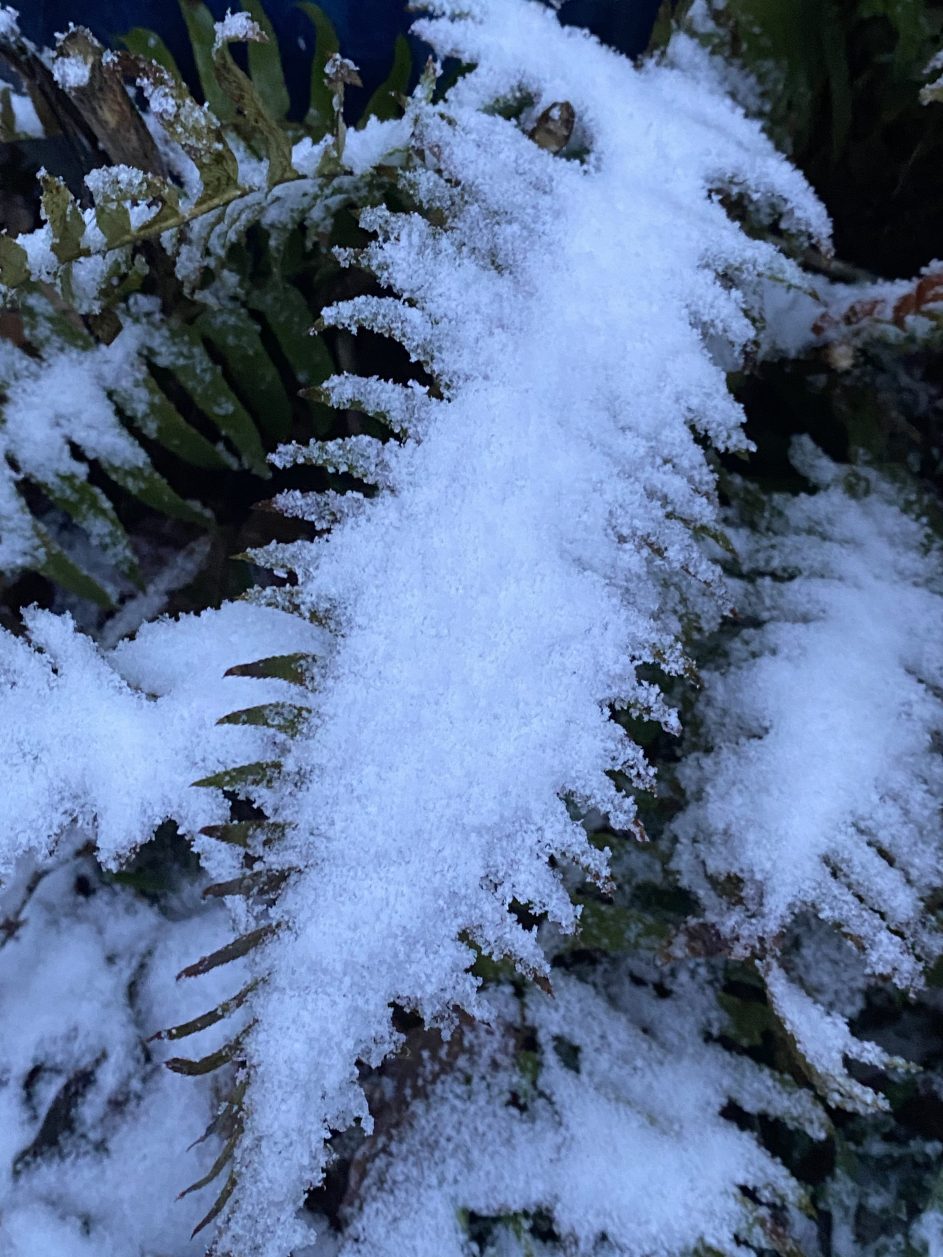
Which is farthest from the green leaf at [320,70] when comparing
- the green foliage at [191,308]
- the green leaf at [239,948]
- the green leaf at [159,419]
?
the green leaf at [239,948]

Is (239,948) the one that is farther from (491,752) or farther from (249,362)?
(249,362)

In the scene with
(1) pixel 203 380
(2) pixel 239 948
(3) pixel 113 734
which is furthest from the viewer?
(1) pixel 203 380

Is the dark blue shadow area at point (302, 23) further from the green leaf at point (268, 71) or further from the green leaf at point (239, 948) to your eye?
the green leaf at point (239, 948)

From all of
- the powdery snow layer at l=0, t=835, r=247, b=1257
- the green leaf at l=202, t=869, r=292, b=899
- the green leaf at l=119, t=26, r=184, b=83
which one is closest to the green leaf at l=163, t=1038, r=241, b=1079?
the green leaf at l=202, t=869, r=292, b=899

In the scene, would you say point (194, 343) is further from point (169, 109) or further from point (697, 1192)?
point (697, 1192)

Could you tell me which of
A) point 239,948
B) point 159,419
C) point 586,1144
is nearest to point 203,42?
point 159,419

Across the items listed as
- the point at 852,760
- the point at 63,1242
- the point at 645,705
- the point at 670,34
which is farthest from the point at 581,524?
the point at 63,1242

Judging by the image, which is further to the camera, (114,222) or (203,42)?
(203,42)
